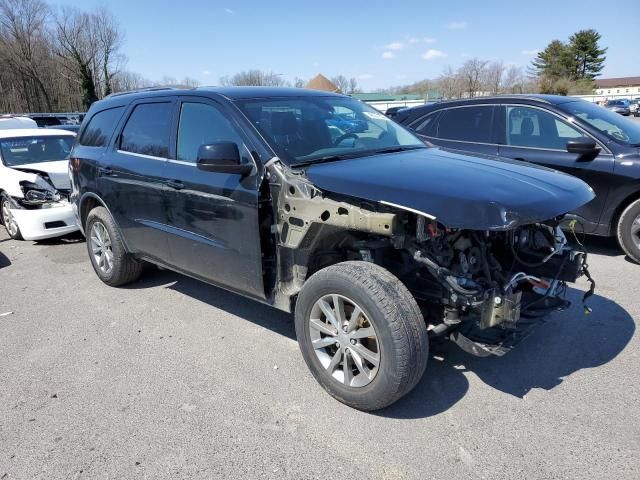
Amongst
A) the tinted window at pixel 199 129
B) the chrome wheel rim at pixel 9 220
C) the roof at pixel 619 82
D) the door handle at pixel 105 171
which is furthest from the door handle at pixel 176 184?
the roof at pixel 619 82

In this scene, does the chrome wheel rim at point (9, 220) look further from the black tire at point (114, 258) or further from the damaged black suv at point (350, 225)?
the damaged black suv at point (350, 225)

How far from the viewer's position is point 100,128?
5.09m

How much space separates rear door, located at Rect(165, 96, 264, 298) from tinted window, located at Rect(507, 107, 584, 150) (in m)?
3.96

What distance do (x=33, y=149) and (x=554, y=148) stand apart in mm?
8015

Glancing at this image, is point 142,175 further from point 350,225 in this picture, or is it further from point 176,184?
point 350,225

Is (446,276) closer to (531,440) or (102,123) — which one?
(531,440)

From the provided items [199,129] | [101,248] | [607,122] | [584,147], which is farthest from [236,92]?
[607,122]

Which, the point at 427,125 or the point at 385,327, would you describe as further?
the point at 427,125

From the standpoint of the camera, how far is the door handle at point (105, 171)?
4.68 m

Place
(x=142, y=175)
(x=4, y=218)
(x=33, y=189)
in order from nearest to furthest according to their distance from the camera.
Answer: (x=142, y=175) < (x=33, y=189) < (x=4, y=218)

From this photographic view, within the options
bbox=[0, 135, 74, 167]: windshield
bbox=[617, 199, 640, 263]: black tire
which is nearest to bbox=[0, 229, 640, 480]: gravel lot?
bbox=[617, 199, 640, 263]: black tire

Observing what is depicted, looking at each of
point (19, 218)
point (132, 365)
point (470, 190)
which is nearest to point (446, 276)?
point (470, 190)

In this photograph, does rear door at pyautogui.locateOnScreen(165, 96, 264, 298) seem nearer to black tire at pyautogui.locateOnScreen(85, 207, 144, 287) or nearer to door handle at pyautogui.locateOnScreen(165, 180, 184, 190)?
door handle at pyautogui.locateOnScreen(165, 180, 184, 190)

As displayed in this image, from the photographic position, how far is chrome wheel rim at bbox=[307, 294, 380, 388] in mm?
2859
